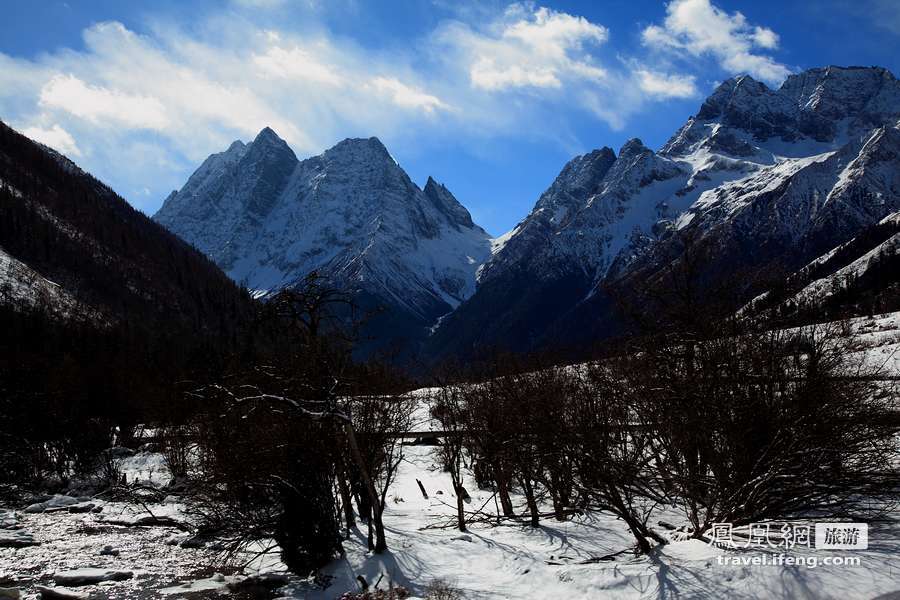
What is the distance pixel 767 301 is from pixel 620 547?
8426mm

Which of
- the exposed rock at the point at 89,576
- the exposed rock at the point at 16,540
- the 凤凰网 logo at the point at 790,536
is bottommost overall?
the exposed rock at the point at 16,540

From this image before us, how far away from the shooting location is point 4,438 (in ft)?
119

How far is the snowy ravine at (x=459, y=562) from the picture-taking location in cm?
984

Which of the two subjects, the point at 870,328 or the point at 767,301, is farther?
the point at 870,328

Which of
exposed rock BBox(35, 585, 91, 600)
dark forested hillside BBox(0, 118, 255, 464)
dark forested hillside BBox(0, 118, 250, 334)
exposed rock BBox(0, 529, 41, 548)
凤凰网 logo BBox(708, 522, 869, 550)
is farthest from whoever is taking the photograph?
dark forested hillside BBox(0, 118, 250, 334)

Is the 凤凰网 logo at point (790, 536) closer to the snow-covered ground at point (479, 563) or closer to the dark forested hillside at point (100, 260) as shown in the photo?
the snow-covered ground at point (479, 563)

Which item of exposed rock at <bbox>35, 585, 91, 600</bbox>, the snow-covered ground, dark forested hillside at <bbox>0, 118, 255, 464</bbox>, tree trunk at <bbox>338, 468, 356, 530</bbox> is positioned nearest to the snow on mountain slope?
dark forested hillside at <bbox>0, 118, 255, 464</bbox>

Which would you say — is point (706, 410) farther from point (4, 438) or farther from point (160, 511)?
point (4, 438)

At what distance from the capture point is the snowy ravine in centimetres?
984

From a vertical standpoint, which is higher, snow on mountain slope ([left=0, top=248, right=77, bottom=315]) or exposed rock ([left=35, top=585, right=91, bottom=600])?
snow on mountain slope ([left=0, top=248, right=77, bottom=315])

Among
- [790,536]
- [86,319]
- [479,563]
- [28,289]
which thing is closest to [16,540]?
[479,563]

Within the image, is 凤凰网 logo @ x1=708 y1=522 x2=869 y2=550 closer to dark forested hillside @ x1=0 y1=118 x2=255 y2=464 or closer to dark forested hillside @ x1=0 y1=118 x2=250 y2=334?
dark forested hillside @ x1=0 y1=118 x2=255 y2=464

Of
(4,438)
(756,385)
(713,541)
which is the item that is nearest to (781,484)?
(713,541)

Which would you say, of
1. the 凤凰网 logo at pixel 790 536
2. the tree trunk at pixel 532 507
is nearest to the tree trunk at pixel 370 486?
the tree trunk at pixel 532 507
